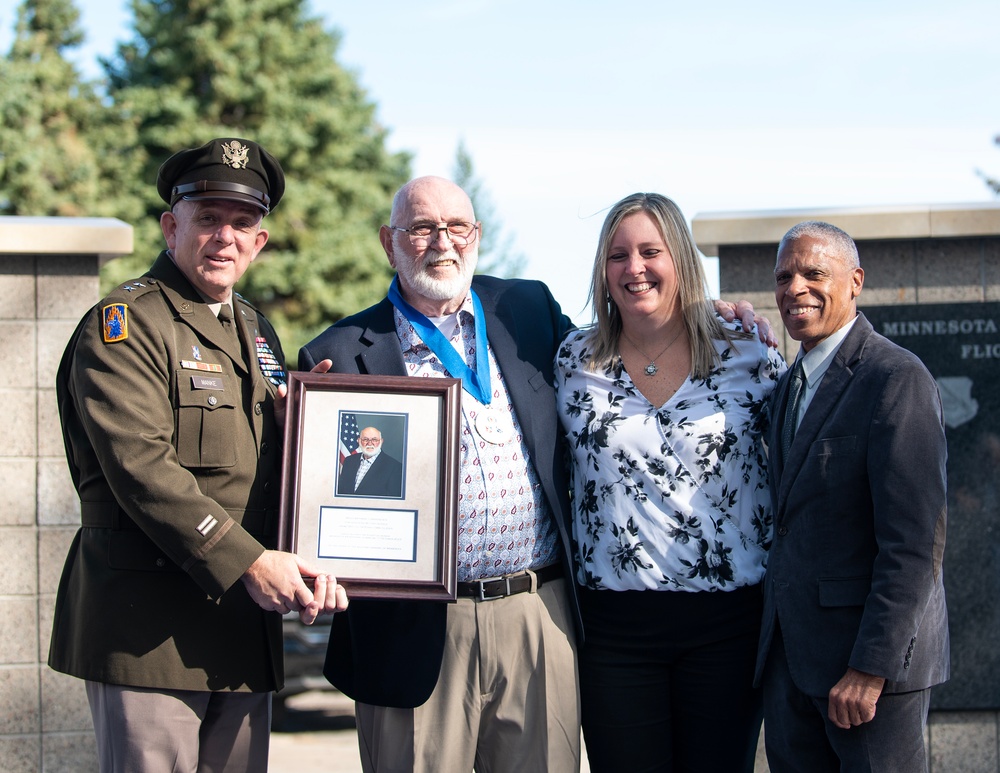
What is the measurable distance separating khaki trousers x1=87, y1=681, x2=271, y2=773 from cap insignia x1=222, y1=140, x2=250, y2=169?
1.56 m

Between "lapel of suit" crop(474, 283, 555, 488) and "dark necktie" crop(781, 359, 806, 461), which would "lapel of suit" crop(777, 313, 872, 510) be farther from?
"lapel of suit" crop(474, 283, 555, 488)

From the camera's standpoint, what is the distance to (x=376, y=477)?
3.03 meters

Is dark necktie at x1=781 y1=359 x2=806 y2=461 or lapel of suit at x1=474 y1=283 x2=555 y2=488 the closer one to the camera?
dark necktie at x1=781 y1=359 x2=806 y2=461

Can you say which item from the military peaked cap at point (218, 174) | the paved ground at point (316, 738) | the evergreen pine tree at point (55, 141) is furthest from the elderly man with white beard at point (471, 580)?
the evergreen pine tree at point (55, 141)

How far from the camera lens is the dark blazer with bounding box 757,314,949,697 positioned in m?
2.72

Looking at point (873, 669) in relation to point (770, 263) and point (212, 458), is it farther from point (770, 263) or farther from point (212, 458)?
point (770, 263)

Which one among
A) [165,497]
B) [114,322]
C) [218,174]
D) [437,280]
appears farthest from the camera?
[437,280]

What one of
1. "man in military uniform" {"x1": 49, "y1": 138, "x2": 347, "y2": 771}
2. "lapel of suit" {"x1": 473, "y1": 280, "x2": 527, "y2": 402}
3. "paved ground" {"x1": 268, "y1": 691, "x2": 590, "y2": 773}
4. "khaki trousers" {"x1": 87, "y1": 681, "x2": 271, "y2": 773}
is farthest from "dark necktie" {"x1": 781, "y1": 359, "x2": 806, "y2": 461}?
"paved ground" {"x1": 268, "y1": 691, "x2": 590, "y2": 773}

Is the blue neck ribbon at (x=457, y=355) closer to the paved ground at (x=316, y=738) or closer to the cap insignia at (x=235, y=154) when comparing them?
the cap insignia at (x=235, y=154)

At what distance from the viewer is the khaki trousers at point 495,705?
3205 mm

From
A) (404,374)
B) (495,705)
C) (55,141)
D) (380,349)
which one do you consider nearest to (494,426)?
(404,374)

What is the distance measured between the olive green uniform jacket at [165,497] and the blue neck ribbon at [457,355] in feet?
1.82

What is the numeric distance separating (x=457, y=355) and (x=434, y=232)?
0.42m

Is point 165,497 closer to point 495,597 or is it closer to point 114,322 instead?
point 114,322
